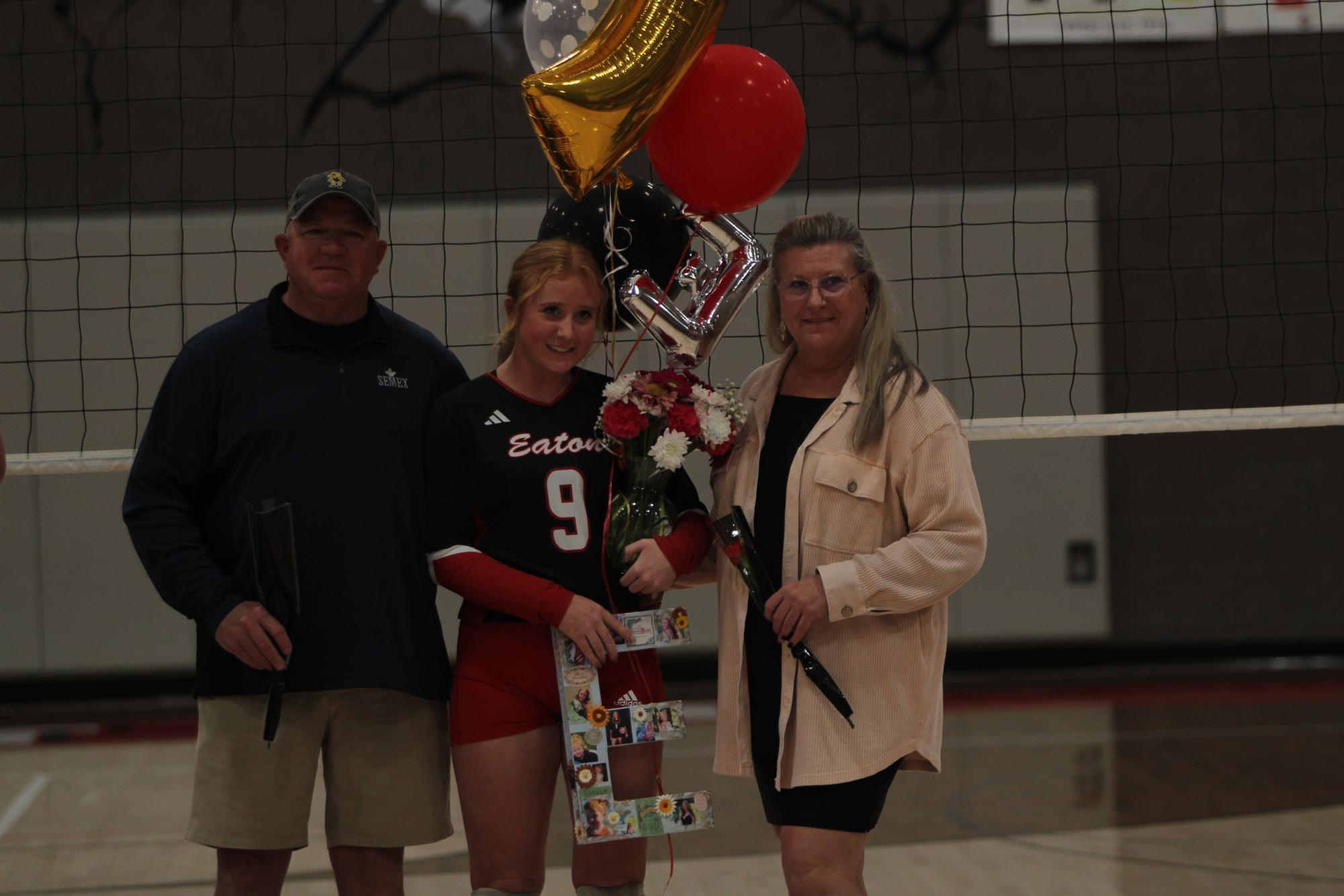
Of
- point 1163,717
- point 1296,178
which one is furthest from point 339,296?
point 1296,178

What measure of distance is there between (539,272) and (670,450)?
43 centimetres

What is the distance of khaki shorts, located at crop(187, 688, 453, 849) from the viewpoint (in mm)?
2473

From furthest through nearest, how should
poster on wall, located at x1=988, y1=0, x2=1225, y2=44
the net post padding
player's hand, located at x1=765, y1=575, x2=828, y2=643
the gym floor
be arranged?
1. poster on wall, located at x1=988, y1=0, x2=1225, y2=44
2. the gym floor
3. the net post padding
4. player's hand, located at x1=765, y1=575, x2=828, y2=643

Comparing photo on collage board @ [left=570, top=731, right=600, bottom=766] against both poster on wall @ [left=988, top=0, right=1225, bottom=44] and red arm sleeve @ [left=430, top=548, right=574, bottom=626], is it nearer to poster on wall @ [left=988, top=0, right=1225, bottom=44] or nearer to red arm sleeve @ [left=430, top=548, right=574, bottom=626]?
red arm sleeve @ [left=430, top=548, right=574, bottom=626]

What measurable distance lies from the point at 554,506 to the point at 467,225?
427 cm

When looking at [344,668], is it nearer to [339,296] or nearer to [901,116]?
[339,296]

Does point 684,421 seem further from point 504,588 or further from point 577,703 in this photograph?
point 577,703

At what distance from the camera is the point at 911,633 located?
2.42 m

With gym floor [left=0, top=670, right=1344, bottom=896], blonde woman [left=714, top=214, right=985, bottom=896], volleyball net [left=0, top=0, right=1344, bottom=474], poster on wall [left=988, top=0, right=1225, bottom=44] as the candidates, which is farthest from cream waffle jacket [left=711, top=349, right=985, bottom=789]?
poster on wall [left=988, top=0, right=1225, bottom=44]

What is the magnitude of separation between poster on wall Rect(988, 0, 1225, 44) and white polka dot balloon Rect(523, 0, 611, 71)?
456 centimetres

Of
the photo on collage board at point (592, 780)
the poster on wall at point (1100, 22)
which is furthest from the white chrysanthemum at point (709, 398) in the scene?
the poster on wall at point (1100, 22)

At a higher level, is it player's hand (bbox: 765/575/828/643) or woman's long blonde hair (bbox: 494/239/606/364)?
woman's long blonde hair (bbox: 494/239/606/364)

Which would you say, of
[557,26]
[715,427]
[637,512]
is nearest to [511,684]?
[637,512]

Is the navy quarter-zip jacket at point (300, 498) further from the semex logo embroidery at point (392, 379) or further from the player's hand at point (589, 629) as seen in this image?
the player's hand at point (589, 629)
